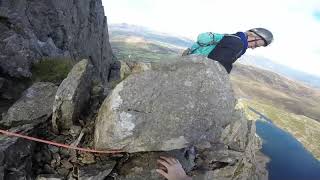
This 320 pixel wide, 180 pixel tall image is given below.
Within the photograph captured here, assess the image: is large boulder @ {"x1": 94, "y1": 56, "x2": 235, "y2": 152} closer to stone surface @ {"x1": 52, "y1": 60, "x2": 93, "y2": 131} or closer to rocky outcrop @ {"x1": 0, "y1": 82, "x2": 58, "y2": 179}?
stone surface @ {"x1": 52, "y1": 60, "x2": 93, "y2": 131}

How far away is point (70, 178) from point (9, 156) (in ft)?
6.63

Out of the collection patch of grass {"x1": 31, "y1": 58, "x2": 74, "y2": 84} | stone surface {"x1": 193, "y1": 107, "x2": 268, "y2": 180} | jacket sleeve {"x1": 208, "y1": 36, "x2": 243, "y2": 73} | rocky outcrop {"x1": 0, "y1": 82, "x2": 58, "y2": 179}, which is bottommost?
stone surface {"x1": 193, "y1": 107, "x2": 268, "y2": 180}

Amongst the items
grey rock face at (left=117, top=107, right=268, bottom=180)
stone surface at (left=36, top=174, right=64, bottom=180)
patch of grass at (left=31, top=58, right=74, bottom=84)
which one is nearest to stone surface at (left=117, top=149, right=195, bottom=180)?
grey rock face at (left=117, top=107, right=268, bottom=180)

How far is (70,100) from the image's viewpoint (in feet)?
43.7

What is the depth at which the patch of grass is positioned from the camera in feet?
55.5

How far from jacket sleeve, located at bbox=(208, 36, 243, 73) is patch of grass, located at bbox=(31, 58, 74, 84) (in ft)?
23.2

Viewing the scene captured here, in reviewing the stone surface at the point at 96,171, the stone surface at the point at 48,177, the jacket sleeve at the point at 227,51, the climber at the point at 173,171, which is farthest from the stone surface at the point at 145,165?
the jacket sleeve at the point at 227,51

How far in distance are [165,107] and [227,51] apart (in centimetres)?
325

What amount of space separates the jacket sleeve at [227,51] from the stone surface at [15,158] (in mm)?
7246

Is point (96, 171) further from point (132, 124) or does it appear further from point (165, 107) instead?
point (165, 107)

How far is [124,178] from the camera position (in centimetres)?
1250

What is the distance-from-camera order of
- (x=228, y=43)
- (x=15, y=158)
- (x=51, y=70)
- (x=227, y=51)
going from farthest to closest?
(x=51, y=70) → (x=227, y=51) → (x=228, y=43) → (x=15, y=158)

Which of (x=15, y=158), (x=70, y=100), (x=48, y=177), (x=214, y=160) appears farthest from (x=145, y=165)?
(x=15, y=158)

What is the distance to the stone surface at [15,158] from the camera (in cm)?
1164
